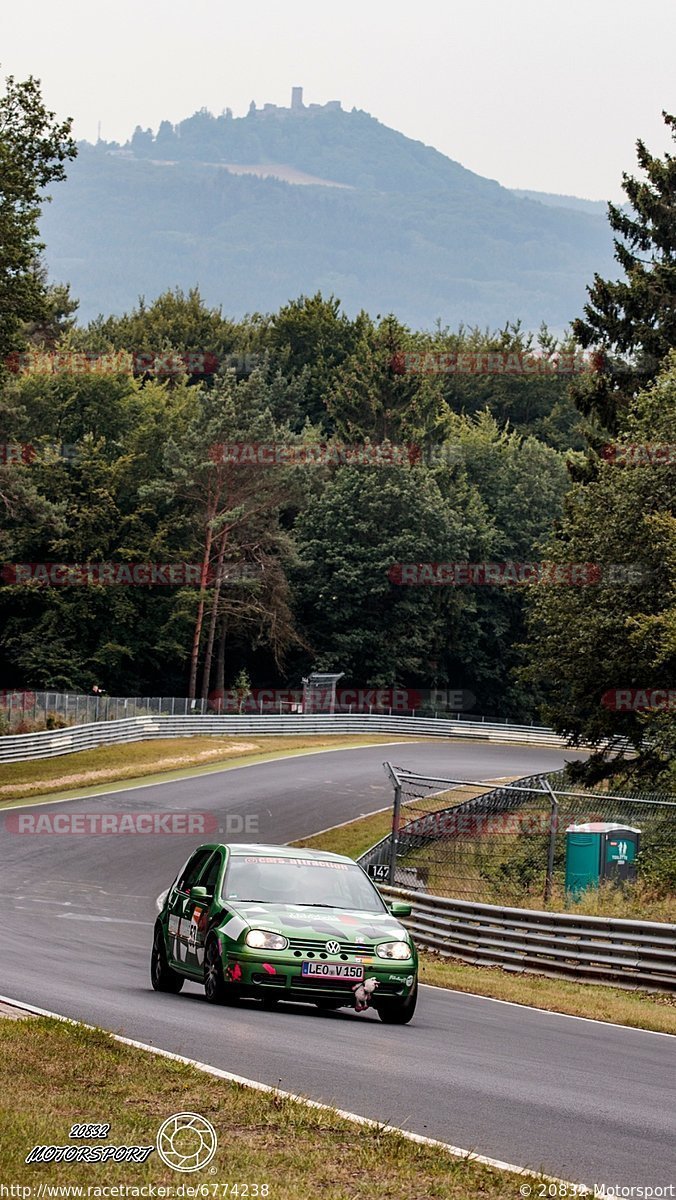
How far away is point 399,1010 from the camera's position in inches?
512

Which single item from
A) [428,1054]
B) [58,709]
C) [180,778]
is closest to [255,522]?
[58,709]

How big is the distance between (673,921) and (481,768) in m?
38.0

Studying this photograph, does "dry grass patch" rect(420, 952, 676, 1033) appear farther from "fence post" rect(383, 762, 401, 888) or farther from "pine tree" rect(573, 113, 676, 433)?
"pine tree" rect(573, 113, 676, 433)

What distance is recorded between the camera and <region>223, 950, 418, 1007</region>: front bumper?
12.6 meters

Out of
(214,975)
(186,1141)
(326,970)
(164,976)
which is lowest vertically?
(164,976)

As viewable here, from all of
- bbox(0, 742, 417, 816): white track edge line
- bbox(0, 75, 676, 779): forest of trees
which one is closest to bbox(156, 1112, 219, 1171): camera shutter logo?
bbox(0, 742, 417, 816): white track edge line

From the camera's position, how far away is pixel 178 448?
7856 centimetres

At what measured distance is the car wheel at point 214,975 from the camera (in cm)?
1289

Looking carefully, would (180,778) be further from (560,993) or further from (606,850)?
(560,993)

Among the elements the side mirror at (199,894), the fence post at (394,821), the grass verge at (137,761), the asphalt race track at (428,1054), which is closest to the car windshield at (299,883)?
the side mirror at (199,894)

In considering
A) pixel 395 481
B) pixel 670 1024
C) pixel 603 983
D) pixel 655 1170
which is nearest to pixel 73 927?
pixel 603 983

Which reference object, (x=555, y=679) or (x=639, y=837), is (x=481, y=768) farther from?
(x=639, y=837)

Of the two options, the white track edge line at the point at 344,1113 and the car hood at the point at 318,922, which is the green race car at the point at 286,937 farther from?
the white track edge line at the point at 344,1113

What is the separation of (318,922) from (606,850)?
377 inches
